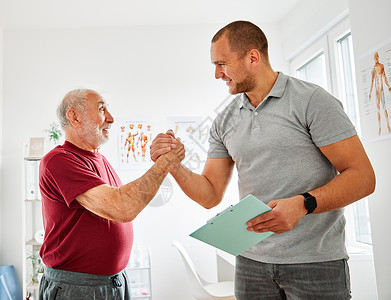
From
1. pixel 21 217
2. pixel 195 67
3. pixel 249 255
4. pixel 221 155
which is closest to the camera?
pixel 249 255

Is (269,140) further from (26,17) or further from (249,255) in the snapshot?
(26,17)

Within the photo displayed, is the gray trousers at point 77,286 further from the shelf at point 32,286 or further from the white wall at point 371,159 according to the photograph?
the shelf at point 32,286

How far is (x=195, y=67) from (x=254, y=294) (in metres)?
2.79

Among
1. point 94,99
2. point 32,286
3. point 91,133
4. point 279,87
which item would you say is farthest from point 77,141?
point 32,286

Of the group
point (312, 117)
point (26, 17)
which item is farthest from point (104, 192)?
point (26, 17)

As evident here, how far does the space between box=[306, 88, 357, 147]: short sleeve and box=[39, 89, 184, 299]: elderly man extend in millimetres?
572

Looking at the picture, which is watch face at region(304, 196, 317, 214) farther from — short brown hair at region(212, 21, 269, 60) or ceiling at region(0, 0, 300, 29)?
ceiling at region(0, 0, 300, 29)

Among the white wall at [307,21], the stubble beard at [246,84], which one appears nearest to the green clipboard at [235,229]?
the stubble beard at [246,84]

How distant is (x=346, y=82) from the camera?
116 inches

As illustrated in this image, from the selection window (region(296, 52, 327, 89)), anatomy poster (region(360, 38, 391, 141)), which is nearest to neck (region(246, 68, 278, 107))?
anatomy poster (region(360, 38, 391, 141))

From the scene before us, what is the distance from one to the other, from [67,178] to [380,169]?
4.91ft

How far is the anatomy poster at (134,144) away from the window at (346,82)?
1.67 metres

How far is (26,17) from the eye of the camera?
3.51m

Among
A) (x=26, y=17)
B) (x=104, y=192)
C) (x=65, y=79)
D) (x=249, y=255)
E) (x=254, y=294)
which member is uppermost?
(x=26, y=17)
